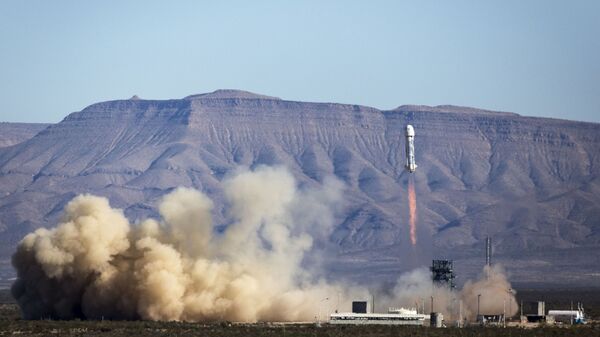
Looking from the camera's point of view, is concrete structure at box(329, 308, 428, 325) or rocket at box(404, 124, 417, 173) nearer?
concrete structure at box(329, 308, 428, 325)

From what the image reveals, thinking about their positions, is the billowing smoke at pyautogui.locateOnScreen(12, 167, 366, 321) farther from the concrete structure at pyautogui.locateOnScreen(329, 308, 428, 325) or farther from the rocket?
the rocket

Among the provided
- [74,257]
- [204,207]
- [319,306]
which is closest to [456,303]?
[319,306]

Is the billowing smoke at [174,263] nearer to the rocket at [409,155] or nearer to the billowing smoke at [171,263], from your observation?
the billowing smoke at [171,263]

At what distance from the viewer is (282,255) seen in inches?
5049

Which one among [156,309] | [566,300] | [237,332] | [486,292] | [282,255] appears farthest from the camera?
[566,300]

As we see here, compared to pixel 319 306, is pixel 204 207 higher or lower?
higher

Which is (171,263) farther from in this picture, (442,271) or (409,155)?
(442,271)

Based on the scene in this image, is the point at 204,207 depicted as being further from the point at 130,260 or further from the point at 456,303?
the point at 456,303

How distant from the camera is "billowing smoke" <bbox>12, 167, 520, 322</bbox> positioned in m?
117

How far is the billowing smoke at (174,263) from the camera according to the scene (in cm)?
11675

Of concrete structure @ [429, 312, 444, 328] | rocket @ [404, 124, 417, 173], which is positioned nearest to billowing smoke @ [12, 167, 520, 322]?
rocket @ [404, 124, 417, 173]

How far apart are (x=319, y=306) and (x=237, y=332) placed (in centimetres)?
2345

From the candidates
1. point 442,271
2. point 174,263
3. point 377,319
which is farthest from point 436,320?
point 174,263

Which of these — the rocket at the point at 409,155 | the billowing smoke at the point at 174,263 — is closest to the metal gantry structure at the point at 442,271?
the rocket at the point at 409,155
